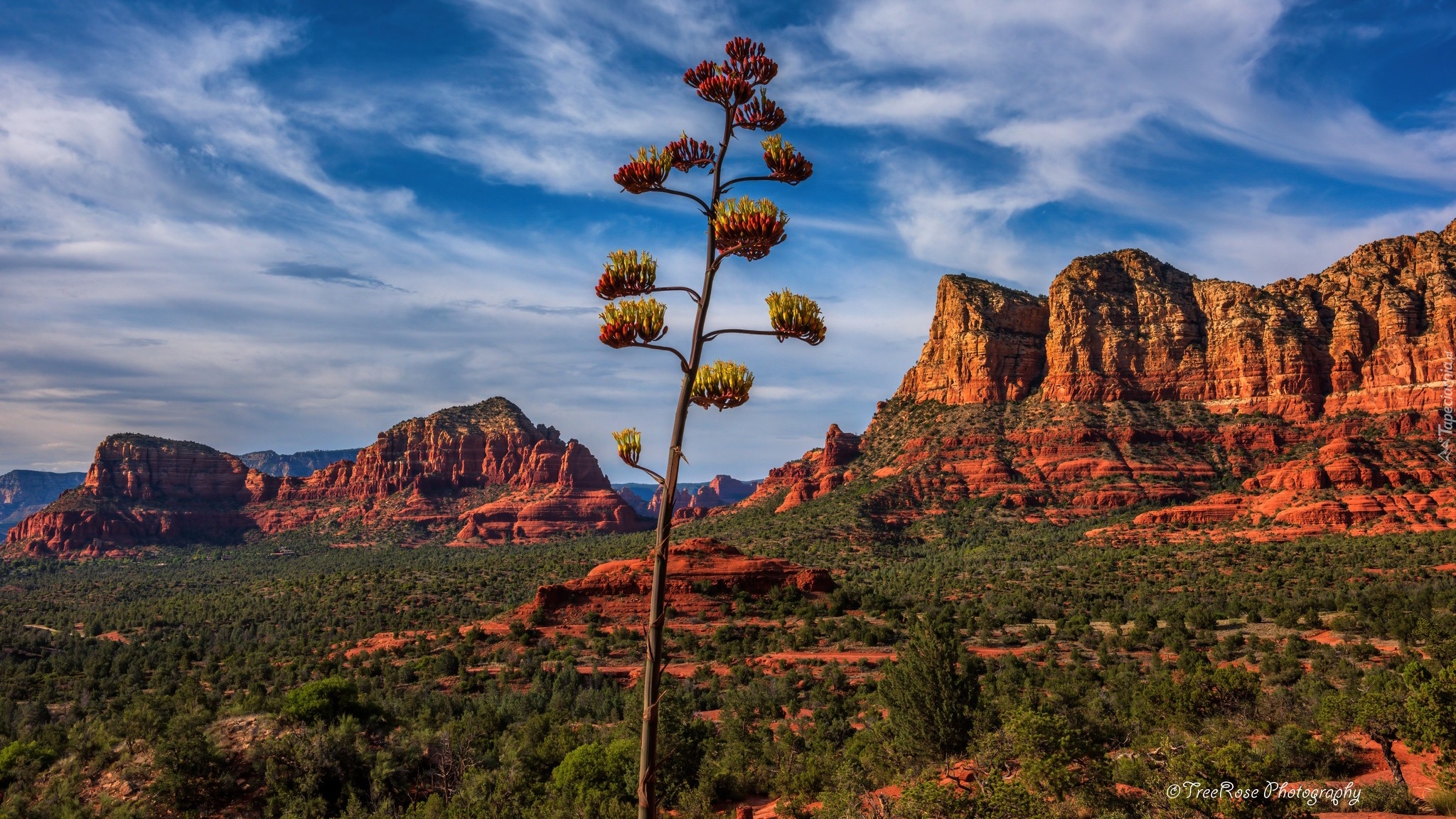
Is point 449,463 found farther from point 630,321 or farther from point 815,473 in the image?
point 630,321

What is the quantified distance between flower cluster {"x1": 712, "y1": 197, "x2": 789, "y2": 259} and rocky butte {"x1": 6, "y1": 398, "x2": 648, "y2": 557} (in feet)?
446

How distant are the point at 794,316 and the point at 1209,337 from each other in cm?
11672

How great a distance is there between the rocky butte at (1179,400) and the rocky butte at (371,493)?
204ft

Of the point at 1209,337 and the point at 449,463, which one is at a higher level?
the point at 1209,337

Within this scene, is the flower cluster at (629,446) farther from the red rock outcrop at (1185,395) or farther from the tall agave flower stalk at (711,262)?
the red rock outcrop at (1185,395)

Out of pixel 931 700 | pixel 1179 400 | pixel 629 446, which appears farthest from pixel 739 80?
pixel 1179 400

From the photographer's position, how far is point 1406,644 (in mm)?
29625

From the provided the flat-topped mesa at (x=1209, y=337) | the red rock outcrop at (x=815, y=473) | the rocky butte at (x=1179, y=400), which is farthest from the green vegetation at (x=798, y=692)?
the flat-topped mesa at (x=1209, y=337)

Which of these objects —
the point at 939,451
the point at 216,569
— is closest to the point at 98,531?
the point at 216,569

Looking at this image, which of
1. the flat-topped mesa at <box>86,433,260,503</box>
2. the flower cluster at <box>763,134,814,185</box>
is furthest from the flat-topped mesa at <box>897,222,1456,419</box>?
the flat-topped mesa at <box>86,433,260,503</box>

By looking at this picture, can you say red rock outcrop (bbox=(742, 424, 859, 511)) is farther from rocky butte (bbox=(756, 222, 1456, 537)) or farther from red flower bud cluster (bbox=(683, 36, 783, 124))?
red flower bud cluster (bbox=(683, 36, 783, 124))

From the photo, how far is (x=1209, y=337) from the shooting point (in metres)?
102

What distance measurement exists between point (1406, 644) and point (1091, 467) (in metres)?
60.8

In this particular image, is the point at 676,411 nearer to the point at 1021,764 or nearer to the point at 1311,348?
the point at 1021,764
